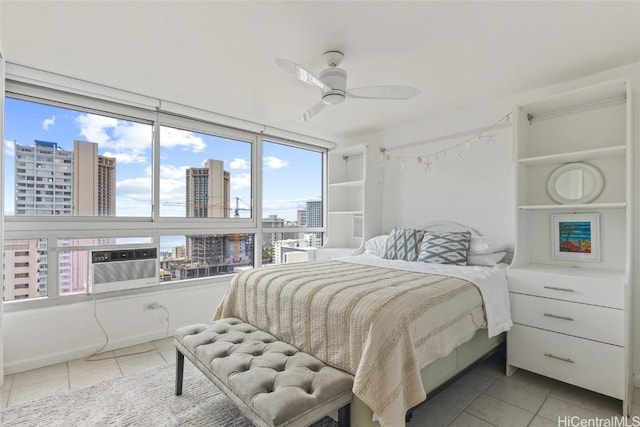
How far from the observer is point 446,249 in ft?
9.29

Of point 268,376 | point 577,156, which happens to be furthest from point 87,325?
point 577,156

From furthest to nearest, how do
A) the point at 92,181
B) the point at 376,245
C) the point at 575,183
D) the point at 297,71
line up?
1. the point at 376,245
2. the point at 92,181
3. the point at 575,183
4. the point at 297,71

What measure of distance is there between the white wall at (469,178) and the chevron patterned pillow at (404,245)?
0.52 m

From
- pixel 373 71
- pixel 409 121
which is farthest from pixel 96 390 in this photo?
pixel 409 121

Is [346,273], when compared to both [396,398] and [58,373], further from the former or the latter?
[58,373]

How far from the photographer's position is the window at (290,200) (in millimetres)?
4090

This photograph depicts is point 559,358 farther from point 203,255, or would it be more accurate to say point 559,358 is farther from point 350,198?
point 203,255

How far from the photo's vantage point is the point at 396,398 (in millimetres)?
1411

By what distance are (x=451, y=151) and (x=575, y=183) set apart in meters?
1.20

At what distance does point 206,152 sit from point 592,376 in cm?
384

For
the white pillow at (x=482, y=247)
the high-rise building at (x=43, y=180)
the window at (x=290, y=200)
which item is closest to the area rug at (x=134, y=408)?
the high-rise building at (x=43, y=180)

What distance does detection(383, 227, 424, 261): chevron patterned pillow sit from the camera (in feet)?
10.1

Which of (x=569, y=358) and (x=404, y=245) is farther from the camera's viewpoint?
(x=404, y=245)

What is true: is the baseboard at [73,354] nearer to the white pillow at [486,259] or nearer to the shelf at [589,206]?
the white pillow at [486,259]
